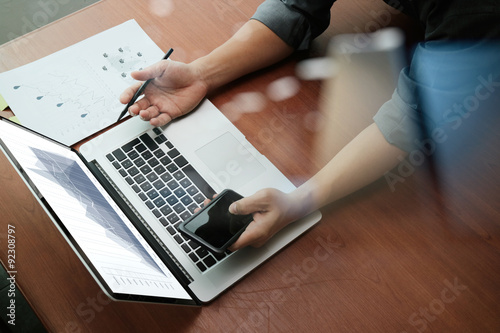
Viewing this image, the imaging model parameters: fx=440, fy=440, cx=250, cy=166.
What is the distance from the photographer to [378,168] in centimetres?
85

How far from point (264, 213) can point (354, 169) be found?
200 millimetres

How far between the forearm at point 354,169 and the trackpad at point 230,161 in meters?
0.11

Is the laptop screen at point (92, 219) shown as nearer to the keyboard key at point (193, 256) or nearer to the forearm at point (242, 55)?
the keyboard key at point (193, 256)

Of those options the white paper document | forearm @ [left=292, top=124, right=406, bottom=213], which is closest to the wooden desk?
forearm @ [left=292, top=124, right=406, bottom=213]

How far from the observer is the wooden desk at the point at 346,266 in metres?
0.73

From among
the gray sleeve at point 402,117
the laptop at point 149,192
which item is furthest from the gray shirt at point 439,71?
the laptop at point 149,192

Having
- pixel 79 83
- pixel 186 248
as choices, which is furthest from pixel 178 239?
pixel 79 83

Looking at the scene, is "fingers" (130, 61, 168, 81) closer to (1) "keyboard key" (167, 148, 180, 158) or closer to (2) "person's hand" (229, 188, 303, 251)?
(1) "keyboard key" (167, 148, 180, 158)

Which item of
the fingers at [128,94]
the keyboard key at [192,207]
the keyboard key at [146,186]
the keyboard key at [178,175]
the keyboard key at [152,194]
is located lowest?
the keyboard key at [192,207]

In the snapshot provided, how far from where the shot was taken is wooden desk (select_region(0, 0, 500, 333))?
2.41 feet

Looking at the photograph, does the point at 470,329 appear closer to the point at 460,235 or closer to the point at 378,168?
the point at 460,235

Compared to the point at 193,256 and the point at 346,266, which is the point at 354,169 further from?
the point at 193,256

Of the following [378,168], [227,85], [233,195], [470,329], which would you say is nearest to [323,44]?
[227,85]

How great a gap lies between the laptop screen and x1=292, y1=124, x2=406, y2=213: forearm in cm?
30
